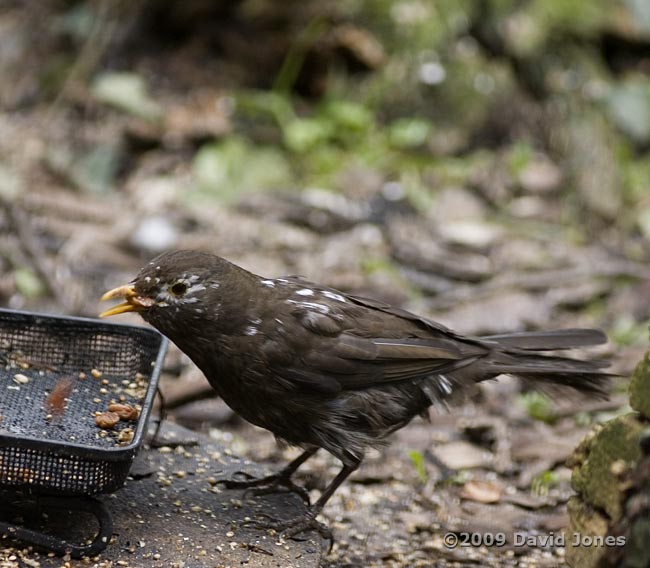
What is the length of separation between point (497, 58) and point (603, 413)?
455 centimetres

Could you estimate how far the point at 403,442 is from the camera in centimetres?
538

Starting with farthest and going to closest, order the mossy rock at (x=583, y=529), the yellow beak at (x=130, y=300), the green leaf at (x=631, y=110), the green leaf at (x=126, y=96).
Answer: the green leaf at (x=631, y=110) → the green leaf at (x=126, y=96) → the yellow beak at (x=130, y=300) → the mossy rock at (x=583, y=529)

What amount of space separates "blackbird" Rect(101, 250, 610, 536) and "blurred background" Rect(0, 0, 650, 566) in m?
1.79

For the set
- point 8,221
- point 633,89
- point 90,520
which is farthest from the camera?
point 633,89

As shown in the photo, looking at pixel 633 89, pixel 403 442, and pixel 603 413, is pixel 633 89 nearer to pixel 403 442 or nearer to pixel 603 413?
pixel 603 413

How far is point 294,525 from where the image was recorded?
383 centimetres

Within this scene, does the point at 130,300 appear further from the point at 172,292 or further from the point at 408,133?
the point at 408,133

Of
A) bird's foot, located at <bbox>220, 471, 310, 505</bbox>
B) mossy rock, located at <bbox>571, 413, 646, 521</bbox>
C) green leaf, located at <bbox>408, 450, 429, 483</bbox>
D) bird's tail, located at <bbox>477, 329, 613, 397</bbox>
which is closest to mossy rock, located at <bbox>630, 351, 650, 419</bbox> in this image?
mossy rock, located at <bbox>571, 413, 646, 521</bbox>

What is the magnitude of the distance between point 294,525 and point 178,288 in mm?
1020

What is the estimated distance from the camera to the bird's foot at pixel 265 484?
4074 millimetres

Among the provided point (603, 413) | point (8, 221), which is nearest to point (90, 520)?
point (603, 413)

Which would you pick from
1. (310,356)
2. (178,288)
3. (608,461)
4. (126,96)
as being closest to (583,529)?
(608,461)

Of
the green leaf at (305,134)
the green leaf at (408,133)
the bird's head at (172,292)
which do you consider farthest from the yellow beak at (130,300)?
the green leaf at (408,133)

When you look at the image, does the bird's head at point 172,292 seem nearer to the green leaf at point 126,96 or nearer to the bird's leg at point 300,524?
A: the bird's leg at point 300,524
